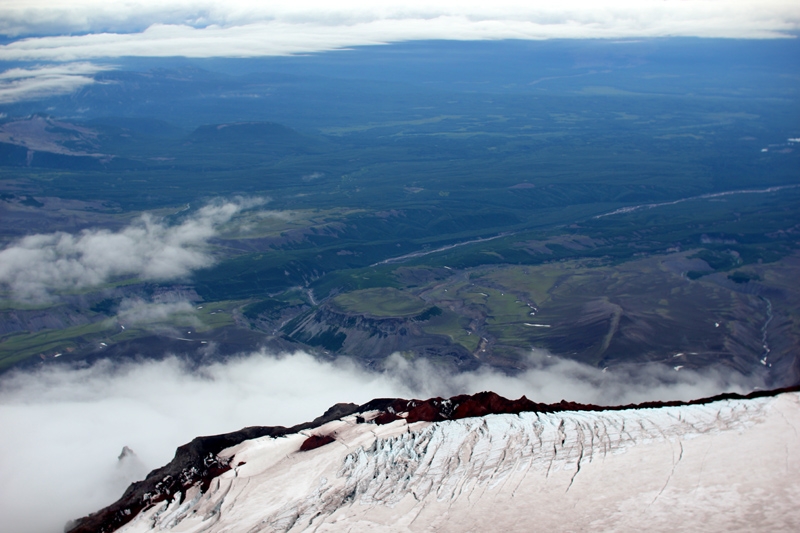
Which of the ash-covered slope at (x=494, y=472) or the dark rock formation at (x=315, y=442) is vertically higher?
the ash-covered slope at (x=494, y=472)

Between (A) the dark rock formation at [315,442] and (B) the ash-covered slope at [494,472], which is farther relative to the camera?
(A) the dark rock formation at [315,442]

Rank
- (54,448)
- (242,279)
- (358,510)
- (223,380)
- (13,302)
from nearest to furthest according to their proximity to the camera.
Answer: (358,510) < (54,448) < (223,380) < (13,302) < (242,279)

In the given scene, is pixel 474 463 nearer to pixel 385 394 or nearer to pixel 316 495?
pixel 316 495

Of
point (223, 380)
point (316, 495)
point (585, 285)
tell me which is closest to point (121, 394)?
point (223, 380)

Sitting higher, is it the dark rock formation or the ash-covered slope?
the ash-covered slope

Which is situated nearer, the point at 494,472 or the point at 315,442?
the point at 494,472

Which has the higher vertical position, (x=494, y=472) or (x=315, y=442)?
(x=494, y=472)

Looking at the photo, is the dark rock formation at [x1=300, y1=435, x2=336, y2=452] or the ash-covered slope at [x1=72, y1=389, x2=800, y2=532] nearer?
the ash-covered slope at [x1=72, y1=389, x2=800, y2=532]

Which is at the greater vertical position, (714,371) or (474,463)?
(474,463)
